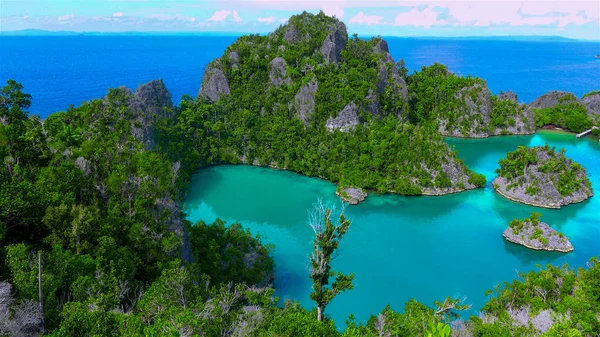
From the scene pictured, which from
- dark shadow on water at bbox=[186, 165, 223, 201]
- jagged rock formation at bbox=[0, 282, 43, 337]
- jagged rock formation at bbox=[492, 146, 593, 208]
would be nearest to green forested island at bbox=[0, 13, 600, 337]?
jagged rock formation at bbox=[0, 282, 43, 337]

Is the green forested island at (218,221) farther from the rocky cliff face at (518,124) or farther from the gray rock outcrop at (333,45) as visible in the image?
the rocky cliff face at (518,124)

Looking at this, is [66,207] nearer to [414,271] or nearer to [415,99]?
[414,271]

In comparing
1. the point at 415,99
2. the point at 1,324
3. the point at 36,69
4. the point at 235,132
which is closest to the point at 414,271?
the point at 1,324

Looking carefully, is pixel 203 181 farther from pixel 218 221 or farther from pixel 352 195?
pixel 218 221

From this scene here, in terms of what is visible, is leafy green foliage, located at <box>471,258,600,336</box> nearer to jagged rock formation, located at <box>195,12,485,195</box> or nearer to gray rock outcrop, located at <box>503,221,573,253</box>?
gray rock outcrop, located at <box>503,221,573,253</box>

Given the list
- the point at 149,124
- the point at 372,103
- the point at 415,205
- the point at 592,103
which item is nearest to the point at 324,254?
the point at 415,205
